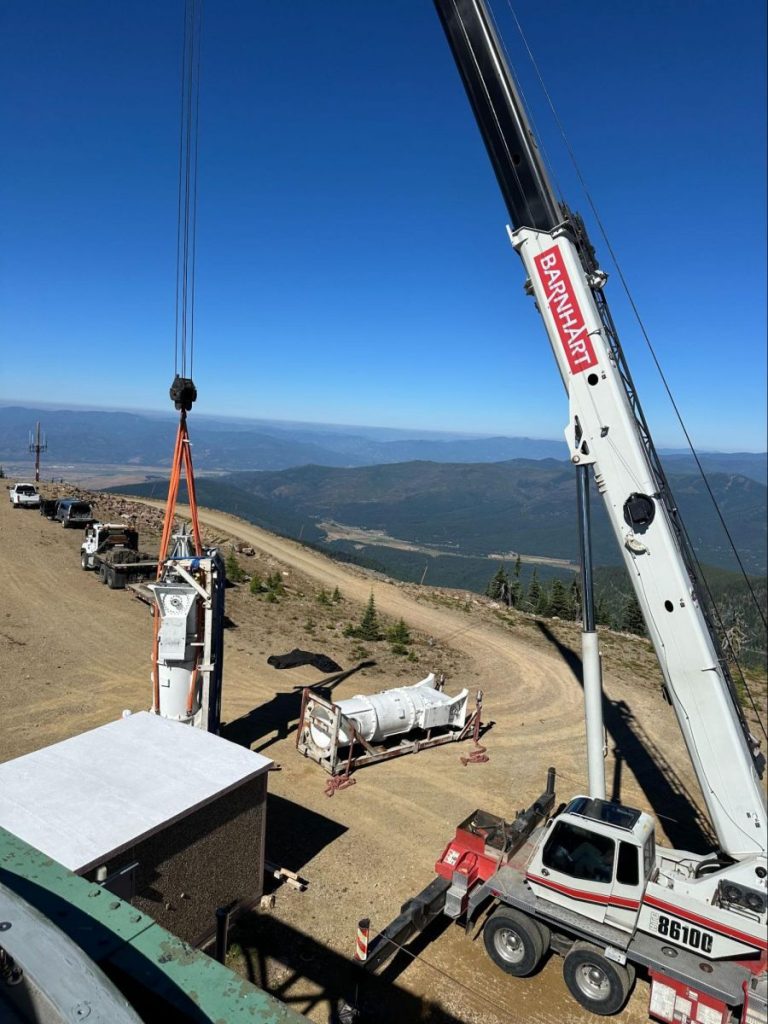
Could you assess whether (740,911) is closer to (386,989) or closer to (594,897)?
(594,897)

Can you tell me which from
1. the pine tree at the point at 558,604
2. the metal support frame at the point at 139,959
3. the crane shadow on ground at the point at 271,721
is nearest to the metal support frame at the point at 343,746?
the crane shadow on ground at the point at 271,721

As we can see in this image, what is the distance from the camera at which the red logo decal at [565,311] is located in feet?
30.3

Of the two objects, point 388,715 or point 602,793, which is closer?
point 602,793

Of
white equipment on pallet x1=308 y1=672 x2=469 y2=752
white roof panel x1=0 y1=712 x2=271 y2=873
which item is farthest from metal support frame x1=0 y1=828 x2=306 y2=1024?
white equipment on pallet x1=308 y1=672 x2=469 y2=752

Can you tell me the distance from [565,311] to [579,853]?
25.6 ft

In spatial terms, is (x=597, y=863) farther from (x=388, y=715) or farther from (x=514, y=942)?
(x=388, y=715)

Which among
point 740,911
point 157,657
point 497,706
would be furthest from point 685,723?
point 497,706

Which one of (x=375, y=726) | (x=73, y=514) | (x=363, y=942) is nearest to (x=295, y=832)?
(x=375, y=726)

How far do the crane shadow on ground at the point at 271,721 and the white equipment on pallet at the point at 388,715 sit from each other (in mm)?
1942

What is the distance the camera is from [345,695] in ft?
68.6

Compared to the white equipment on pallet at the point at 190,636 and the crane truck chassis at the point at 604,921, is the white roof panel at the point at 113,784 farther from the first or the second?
the white equipment on pallet at the point at 190,636

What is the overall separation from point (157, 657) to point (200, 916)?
250 inches

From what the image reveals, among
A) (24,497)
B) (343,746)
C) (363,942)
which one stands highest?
(24,497)

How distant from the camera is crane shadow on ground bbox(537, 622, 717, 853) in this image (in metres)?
14.7
